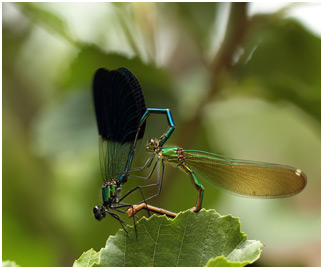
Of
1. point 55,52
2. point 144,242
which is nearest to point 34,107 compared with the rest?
point 55,52

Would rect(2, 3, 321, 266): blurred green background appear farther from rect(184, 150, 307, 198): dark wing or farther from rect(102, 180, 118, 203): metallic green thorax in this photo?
rect(102, 180, 118, 203): metallic green thorax

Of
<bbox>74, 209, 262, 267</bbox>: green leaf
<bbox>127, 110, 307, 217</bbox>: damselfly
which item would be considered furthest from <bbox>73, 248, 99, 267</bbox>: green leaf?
<bbox>127, 110, 307, 217</bbox>: damselfly

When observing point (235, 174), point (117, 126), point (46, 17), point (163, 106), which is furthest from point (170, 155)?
point (46, 17)

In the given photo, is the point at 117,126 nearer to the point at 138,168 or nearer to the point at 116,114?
the point at 116,114

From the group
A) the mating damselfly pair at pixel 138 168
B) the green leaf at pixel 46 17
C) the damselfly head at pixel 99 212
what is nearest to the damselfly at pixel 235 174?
the mating damselfly pair at pixel 138 168

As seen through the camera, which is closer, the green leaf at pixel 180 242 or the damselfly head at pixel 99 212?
the green leaf at pixel 180 242

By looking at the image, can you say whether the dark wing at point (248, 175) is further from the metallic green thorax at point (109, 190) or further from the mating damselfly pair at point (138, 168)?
the metallic green thorax at point (109, 190)

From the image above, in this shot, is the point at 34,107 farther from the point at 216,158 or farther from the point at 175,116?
the point at 216,158
